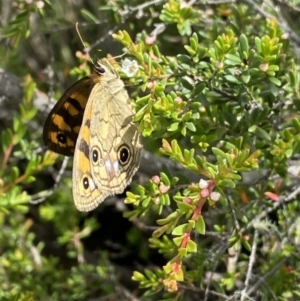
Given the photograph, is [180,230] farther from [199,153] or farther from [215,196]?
[199,153]

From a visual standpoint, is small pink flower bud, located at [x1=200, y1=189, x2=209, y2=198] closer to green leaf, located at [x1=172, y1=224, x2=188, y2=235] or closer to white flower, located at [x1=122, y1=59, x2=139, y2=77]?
green leaf, located at [x1=172, y1=224, x2=188, y2=235]

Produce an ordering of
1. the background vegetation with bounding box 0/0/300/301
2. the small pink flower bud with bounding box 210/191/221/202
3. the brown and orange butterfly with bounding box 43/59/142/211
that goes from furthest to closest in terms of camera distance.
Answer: the brown and orange butterfly with bounding box 43/59/142/211, the background vegetation with bounding box 0/0/300/301, the small pink flower bud with bounding box 210/191/221/202

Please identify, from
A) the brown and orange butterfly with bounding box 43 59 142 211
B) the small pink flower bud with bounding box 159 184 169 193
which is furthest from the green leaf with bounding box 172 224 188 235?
the brown and orange butterfly with bounding box 43 59 142 211

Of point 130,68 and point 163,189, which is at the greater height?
point 130,68

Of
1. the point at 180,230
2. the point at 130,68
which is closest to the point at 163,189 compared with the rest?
the point at 180,230

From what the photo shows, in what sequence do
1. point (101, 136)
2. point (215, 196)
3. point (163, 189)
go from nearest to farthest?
point (215, 196) < point (163, 189) < point (101, 136)

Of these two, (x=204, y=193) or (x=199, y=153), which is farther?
(x=199, y=153)

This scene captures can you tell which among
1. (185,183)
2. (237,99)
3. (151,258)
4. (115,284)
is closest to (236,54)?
(237,99)
